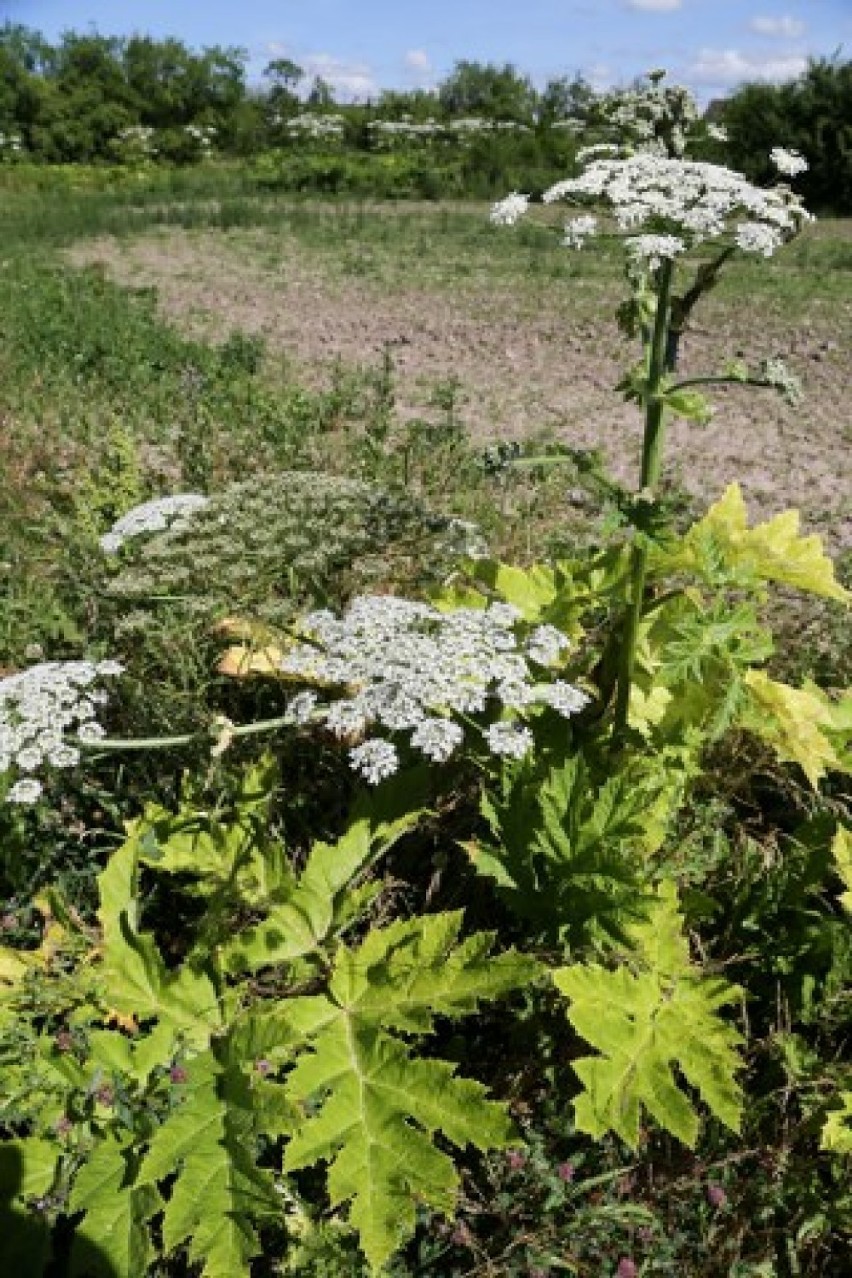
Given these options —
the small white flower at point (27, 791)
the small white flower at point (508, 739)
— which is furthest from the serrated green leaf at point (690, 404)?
the small white flower at point (27, 791)

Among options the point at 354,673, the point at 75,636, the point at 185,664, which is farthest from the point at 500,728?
the point at 75,636

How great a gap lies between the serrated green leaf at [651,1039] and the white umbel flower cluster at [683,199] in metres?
1.71

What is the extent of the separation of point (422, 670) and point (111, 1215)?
1424mm

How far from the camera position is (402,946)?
2809 mm

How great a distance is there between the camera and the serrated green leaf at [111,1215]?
2389 mm

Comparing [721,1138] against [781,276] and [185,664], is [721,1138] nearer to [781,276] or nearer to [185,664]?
[185,664]

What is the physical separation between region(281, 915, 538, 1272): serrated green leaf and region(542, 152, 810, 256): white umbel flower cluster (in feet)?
6.05

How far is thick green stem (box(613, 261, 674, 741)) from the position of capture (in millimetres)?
2916

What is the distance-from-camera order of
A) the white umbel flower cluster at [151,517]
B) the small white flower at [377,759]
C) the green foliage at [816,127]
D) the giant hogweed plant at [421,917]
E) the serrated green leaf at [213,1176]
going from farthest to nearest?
the green foliage at [816,127] → the white umbel flower cluster at [151,517] → the small white flower at [377,759] → the giant hogweed plant at [421,917] → the serrated green leaf at [213,1176]

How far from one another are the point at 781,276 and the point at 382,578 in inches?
584

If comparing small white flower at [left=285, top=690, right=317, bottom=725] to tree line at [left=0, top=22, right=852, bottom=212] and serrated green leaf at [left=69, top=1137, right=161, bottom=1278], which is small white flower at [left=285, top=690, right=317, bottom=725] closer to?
serrated green leaf at [left=69, top=1137, right=161, bottom=1278]

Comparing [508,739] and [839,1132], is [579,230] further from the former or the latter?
[839,1132]

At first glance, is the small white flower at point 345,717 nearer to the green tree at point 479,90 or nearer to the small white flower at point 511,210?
the small white flower at point 511,210

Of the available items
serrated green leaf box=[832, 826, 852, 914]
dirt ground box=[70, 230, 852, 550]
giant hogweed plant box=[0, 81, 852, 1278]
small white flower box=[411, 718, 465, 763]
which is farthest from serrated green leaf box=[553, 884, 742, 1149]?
dirt ground box=[70, 230, 852, 550]
